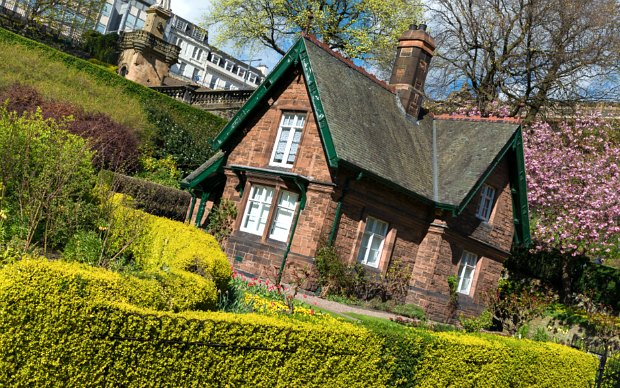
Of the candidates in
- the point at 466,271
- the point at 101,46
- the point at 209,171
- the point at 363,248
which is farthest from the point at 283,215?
the point at 101,46

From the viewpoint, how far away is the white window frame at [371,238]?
798 inches

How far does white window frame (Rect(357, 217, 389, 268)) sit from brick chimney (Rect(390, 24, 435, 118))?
18.7 ft

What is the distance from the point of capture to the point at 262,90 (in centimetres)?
2105

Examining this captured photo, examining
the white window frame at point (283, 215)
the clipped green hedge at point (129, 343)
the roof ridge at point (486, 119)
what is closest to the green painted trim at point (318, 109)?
the white window frame at point (283, 215)

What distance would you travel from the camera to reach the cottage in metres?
19.3

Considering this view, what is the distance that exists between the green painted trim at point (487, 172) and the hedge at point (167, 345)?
10.5 metres

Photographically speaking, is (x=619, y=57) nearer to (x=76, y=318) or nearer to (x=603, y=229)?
(x=603, y=229)

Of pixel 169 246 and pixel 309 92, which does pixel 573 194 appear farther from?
pixel 169 246

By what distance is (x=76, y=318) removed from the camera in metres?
6.33

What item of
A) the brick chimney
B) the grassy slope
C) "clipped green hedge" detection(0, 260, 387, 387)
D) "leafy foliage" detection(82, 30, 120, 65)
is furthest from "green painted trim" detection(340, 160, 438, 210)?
"leafy foliage" detection(82, 30, 120, 65)

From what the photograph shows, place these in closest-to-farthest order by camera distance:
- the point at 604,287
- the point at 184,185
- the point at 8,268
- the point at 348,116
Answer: the point at 8,268, the point at 348,116, the point at 184,185, the point at 604,287

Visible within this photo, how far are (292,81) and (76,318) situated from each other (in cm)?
1547

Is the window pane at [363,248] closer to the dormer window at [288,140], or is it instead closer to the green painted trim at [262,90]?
the dormer window at [288,140]

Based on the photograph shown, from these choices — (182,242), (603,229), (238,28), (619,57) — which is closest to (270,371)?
(182,242)
